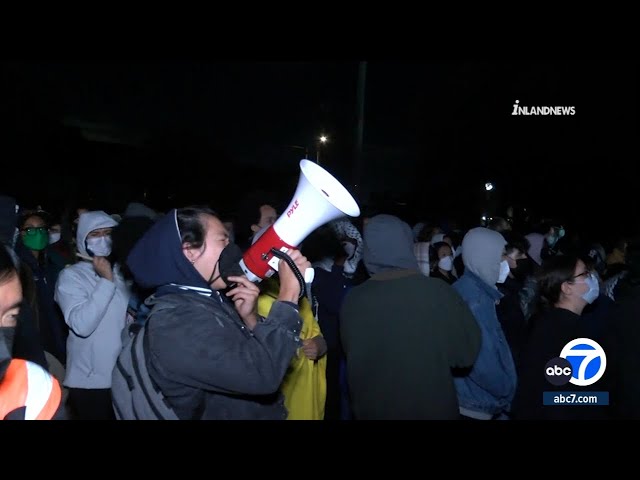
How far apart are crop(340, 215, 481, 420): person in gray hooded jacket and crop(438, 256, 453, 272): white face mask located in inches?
122

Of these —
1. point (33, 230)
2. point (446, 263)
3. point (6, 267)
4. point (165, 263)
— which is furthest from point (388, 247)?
point (446, 263)

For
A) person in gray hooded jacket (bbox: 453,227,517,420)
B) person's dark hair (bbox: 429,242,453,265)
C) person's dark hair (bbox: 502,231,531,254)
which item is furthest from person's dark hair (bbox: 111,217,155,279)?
person's dark hair (bbox: 429,242,453,265)

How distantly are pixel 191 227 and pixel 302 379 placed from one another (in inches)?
56.2

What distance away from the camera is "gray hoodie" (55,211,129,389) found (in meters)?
3.54

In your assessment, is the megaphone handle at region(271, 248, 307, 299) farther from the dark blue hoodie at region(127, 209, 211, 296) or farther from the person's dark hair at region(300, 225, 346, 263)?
the person's dark hair at region(300, 225, 346, 263)

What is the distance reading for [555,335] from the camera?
9.91 ft

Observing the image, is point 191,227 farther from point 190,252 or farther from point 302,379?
point 302,379

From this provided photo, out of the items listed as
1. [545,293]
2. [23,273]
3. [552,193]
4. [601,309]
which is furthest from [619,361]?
[552,193]

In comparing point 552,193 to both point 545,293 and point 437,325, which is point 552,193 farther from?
point 437,325

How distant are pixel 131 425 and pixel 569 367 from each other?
235cm

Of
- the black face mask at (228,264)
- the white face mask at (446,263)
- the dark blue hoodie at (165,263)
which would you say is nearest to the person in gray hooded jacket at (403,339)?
the black face mask at (228,264)

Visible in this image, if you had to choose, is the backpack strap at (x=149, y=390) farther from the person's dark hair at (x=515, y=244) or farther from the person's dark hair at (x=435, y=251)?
the person's dark hair at (x=435, y=251)

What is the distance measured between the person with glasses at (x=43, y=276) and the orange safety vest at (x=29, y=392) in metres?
2.39

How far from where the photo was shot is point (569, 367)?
3.19 meters
